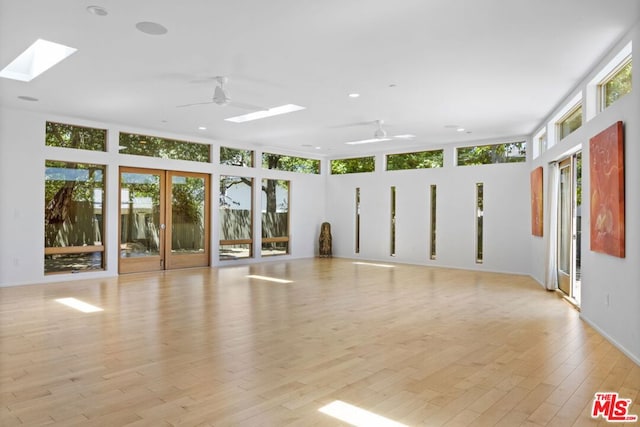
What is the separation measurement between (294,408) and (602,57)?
4793 millimetres

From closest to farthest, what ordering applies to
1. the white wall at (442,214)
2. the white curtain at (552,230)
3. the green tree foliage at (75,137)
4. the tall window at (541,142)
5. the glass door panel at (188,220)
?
the white curtain at (552,230) < the green tree foliage at (75,137) < the tall window at (541,142) < the white wall at (442,214) < the glass door panel at (188,220)

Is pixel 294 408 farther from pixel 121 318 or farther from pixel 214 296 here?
pixel 214 296

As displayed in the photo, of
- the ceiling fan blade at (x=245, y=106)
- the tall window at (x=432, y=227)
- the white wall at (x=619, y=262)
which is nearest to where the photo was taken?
the white wall at (x=619, y=262)

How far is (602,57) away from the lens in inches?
186

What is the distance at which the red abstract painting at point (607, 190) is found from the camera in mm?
4113

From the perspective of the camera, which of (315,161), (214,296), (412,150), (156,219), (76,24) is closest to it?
(76,24)

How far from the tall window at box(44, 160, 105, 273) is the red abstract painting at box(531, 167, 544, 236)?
825 centimetres

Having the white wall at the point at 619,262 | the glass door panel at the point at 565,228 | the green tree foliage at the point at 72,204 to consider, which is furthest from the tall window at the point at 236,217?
the white wall at the point at 619,262

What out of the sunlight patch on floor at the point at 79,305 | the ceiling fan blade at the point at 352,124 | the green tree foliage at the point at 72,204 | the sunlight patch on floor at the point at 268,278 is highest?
the ceiling fan blade at the point at 352,124

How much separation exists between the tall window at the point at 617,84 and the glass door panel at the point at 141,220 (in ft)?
26.4

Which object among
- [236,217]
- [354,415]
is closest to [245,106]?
[236,217]

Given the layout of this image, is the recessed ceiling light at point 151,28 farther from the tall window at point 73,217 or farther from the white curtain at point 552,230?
the white curtain at point 552,230

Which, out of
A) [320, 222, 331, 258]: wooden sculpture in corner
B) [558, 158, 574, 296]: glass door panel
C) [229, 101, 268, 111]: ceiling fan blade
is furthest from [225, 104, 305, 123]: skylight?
[320, 222, 331, 258]: wooden sculpture in corner

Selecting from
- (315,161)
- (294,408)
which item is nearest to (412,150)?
(315,161)
